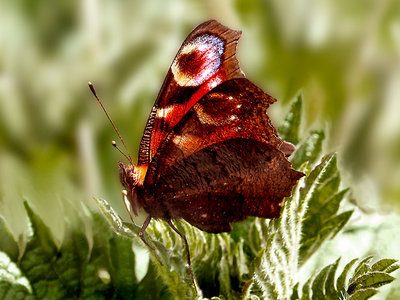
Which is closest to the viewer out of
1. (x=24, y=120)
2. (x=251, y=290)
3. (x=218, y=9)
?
(x=251, y=290)

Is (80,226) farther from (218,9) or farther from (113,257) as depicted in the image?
(218,9)

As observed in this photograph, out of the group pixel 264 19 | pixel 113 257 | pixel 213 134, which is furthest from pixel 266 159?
pixel 264 19

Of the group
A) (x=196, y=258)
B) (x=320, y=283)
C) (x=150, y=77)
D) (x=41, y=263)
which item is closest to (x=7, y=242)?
(x=41, y=263)

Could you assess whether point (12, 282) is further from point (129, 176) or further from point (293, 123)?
point (293, 123)

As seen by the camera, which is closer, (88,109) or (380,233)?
(380,233)

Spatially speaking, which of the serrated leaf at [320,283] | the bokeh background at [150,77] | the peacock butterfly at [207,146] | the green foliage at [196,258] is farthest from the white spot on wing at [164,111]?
the bokeh background at [150,77]

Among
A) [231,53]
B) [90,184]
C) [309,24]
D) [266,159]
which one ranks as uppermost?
[309,24]

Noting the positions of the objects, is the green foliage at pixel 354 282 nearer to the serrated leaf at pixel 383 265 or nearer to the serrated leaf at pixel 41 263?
the serrated leaf at pixel 383 265
